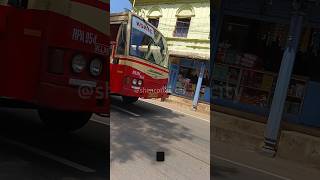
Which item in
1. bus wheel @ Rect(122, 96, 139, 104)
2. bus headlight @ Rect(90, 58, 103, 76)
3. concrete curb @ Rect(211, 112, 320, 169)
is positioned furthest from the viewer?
concrete curb @ Rect(211, 112, 320, 169)

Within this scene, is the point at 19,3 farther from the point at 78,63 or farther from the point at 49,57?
the point at 78,63

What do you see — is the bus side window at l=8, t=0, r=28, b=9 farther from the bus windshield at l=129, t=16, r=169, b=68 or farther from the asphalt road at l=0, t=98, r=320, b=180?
the bus windshield at l=129, t=16, r=169, b=68

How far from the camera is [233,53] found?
38.5ft

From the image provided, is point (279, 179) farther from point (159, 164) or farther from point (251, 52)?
point (159, 164)

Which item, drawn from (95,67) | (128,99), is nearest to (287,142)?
(95,67)

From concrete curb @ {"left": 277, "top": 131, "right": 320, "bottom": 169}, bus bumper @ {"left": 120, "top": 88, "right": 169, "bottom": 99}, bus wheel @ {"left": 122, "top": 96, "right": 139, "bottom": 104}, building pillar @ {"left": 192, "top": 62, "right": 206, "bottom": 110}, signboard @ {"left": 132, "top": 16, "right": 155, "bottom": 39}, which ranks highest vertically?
signboard @ {"left": 132, "top": 16, "right": 155, "bottom": 39}

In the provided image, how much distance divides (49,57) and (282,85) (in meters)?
7.55

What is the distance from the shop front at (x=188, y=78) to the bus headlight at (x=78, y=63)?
1.97 metres

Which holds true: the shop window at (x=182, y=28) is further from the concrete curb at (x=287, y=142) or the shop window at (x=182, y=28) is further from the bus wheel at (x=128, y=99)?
the concrete curb at (x=287, y=142)

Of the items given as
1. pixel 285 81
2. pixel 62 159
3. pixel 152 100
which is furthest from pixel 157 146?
pixel 285 81

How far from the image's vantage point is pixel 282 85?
10.9 m

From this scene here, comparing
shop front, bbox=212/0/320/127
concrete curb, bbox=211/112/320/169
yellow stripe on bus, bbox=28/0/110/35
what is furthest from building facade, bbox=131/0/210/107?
shop front, bbox=212/0/320/127

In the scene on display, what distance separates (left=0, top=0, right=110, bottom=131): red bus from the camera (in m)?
4.18

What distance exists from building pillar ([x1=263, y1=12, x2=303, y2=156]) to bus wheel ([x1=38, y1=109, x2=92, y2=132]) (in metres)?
5.72
